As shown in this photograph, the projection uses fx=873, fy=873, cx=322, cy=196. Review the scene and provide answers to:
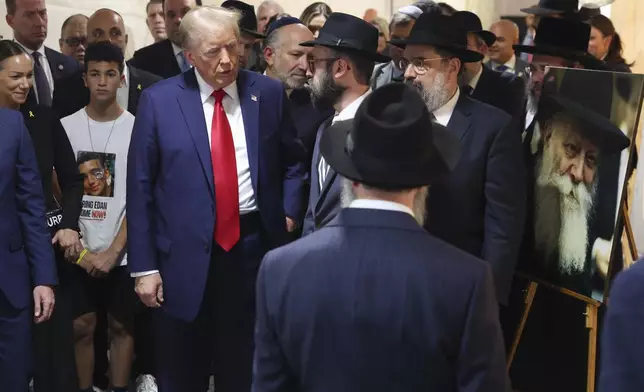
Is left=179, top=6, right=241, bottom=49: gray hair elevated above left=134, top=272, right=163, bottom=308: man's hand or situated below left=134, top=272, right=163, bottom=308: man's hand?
above

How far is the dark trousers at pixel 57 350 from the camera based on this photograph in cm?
373

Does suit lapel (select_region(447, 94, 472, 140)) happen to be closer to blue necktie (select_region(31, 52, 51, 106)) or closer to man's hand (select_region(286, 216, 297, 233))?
man's hand (select_region(286, 216, 297, 233))

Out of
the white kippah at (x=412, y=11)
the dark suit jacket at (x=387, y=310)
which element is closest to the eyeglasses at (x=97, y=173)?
the white kippah at (x=412, y=11)

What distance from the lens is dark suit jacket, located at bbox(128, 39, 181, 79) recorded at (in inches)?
195

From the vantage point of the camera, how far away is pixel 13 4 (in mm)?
4848

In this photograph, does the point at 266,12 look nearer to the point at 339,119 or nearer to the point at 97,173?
the point at 97,173

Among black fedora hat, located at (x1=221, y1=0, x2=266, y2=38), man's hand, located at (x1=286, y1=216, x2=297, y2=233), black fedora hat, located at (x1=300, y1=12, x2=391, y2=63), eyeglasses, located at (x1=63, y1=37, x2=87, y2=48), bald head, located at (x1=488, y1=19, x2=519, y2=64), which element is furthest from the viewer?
bald head, located at (x1=488, y1=19, x2=519, y2=64)

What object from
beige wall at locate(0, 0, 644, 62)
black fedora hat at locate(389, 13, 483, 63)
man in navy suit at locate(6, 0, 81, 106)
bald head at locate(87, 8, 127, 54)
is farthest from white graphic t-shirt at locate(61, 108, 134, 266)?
beige wall at locate(0, 0, 644, 62)

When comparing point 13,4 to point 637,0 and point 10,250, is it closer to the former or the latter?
point 10,250

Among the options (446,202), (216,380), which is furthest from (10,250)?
(446,202)

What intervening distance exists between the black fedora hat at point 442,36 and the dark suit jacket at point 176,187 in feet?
2.33

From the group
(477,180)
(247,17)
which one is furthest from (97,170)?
(477,180)

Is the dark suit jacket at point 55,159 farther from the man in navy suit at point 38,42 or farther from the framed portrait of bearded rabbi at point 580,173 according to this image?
the framed portrait of bearded rabbi at point 580,173

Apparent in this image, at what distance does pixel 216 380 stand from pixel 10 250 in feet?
3.17
